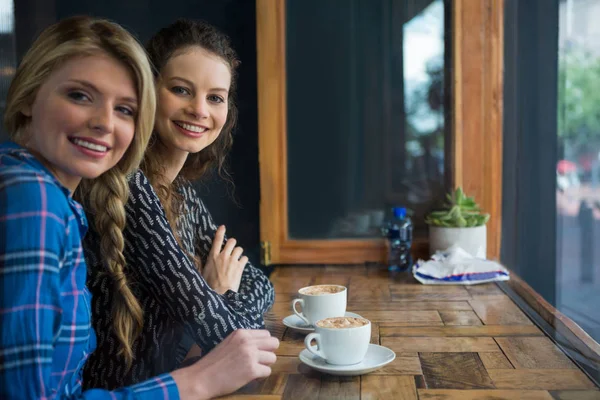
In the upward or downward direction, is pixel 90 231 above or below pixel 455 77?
below

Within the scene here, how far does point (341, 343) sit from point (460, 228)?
39.2 inches

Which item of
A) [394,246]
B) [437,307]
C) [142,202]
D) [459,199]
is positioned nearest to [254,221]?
[394,246]

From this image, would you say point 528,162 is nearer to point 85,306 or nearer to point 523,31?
point 523,31

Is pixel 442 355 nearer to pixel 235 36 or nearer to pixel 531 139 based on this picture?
pixel 531 139

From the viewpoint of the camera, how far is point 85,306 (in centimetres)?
88

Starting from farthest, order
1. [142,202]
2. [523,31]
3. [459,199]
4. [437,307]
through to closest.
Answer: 1. [523,31]
2. [459,199]
3. [437,307]
4. [142,202]

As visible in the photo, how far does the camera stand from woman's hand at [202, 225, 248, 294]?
1340mm

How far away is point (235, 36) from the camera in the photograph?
6.93ft

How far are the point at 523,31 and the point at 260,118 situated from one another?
90 centimetres

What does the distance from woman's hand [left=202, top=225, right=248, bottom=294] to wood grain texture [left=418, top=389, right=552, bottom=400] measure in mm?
549

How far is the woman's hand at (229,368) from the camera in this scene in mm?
872

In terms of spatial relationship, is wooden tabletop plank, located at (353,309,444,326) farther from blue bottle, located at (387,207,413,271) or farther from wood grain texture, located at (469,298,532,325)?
blue bottle, located at (387,207,413,271)

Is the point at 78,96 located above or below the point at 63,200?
above


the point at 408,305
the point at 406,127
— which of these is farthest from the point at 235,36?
the point at 408,305
